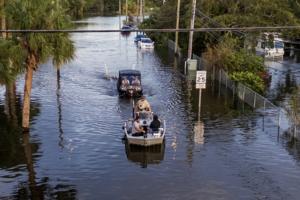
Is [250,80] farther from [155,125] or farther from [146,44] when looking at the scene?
[146,44]

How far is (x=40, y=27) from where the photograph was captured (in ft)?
90.5

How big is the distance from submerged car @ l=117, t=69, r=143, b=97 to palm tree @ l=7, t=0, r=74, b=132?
13.6 m

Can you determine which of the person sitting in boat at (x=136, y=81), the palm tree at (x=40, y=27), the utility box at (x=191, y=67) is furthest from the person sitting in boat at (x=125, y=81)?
the palm tree at (x=40, y=27)

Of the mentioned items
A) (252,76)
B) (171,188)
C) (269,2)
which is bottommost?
(171,188)

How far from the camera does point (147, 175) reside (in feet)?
77.4

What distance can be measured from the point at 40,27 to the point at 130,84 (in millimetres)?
16181

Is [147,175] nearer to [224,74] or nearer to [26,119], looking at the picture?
[26,119]

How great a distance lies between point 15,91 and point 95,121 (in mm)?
12210

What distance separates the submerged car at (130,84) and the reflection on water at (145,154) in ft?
46.2

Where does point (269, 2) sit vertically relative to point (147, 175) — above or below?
above

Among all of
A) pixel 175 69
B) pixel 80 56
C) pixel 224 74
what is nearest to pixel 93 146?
pixel 224 74

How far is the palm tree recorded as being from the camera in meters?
27.0

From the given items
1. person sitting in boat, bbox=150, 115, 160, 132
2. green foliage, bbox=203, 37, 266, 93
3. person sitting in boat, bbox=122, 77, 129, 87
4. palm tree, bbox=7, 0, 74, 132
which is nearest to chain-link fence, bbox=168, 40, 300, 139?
green foliage, bbox=203, 37, 266, 93

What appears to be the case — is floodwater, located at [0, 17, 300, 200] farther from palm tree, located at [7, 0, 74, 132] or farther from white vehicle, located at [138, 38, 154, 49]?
white vehicle, located at [138, 38, 154, 49]
